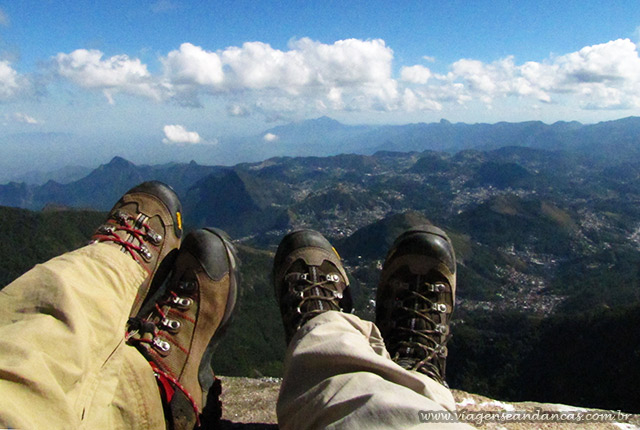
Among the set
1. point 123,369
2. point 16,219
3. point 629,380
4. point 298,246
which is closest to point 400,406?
point 123,369

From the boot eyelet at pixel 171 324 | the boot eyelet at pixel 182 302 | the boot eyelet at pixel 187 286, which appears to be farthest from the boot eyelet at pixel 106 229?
the boot eyelet at pixel 171 324

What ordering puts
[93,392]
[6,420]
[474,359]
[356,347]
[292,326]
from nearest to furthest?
[6,420]
[93,392]
[356,347]
[292,326]
[474,359]

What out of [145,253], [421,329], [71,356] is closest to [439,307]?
[421,329]

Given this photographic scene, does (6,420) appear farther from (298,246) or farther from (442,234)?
(442,234)

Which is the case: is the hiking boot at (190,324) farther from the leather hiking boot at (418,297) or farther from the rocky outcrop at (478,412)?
the leather hiking boot at (418,297)

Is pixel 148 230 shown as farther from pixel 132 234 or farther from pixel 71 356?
pixel 71 356

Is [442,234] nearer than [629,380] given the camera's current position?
Yes
